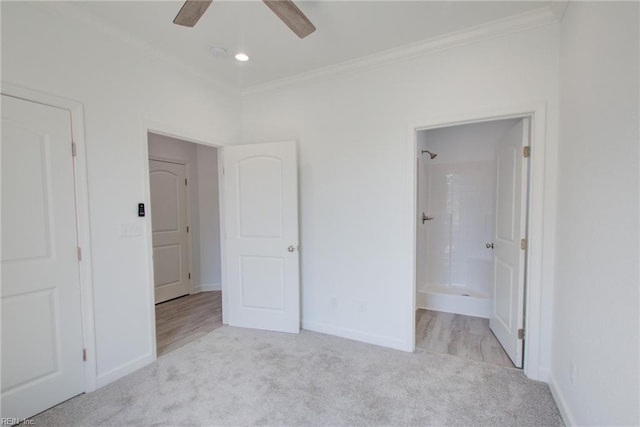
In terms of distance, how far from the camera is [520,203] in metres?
2.33

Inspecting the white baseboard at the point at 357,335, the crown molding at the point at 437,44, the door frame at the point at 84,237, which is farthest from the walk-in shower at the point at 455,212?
the door frame at the point at 84,237

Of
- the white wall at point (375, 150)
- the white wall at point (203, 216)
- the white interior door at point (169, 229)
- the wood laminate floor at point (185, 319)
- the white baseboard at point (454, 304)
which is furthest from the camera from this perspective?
the white wall at point (203, 216)

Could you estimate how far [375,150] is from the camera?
107 inches

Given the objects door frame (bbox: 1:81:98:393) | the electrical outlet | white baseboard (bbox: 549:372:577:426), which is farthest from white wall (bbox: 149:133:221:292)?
the electrical outlet

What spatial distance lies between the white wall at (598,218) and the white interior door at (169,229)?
14.6ft

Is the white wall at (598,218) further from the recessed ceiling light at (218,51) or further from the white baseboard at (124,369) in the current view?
the white baseboard at (124,369)

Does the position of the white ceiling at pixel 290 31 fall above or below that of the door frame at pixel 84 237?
above

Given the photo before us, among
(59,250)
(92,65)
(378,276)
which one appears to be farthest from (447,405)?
(92,65)

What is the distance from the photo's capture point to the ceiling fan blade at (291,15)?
4.93 feet

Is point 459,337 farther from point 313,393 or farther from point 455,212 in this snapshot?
point 455,212

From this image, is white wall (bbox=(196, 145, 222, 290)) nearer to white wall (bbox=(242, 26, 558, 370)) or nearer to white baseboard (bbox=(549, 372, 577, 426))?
white wall (bbox=(242, 26, 558, 370))

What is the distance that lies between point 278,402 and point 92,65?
2739 mm

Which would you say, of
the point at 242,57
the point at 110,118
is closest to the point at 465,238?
the point at 242,57

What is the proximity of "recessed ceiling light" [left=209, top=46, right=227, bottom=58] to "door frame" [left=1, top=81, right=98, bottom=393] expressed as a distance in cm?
110
